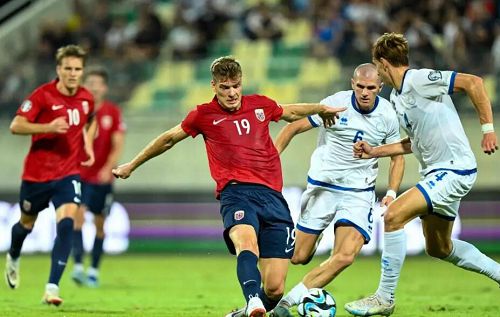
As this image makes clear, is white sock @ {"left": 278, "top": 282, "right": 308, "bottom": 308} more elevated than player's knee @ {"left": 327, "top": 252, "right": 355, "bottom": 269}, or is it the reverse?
player's knee @ {"left": 327, "top": 252, "right": 355, "bottom": 269}

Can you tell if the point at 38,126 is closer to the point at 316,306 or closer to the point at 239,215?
the point at 239,215

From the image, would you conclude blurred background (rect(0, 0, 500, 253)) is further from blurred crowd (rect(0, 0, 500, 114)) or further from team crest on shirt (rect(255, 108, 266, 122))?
team crest on shirt (rect(255, 108, 266, 122))

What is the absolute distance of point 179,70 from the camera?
19.3 meters

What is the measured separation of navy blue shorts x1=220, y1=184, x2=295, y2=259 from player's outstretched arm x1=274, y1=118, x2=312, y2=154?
1020mm

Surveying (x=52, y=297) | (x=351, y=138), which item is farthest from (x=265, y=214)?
(x=52, y=297)

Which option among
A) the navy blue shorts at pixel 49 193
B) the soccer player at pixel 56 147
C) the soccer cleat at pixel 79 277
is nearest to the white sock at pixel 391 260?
the soccer player at pixel 56 147

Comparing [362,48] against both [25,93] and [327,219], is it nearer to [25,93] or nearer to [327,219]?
[25,93]

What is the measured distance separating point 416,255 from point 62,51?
8.35m

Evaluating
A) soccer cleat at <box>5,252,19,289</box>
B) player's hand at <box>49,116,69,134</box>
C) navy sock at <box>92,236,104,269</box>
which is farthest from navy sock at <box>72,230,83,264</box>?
player's hand at <box>49,116,69,134</box>

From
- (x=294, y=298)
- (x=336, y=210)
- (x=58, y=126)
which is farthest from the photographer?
(x=58, y=126)

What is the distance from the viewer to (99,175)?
47.0ft

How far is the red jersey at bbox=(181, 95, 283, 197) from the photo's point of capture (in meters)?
8.45

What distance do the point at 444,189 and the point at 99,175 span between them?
21.1 ft

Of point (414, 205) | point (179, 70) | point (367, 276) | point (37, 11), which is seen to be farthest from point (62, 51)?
point (37, 11)
